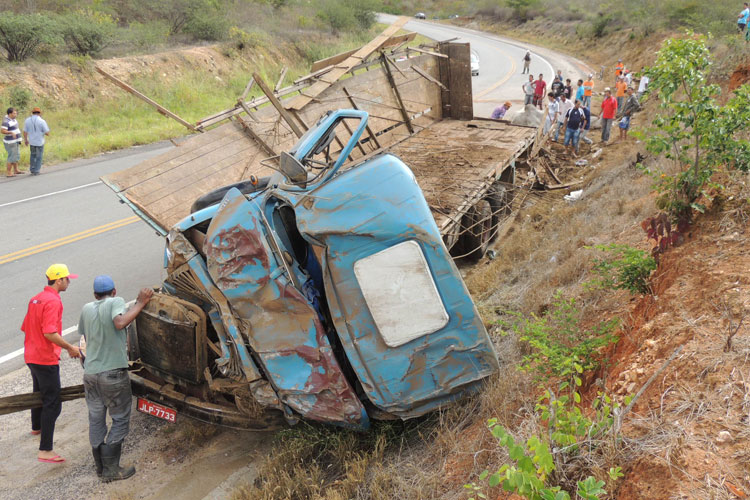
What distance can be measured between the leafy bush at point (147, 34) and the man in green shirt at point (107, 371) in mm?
21318

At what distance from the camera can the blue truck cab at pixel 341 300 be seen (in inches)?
156

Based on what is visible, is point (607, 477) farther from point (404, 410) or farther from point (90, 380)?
point (90, 380)

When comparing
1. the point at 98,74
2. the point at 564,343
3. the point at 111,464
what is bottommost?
the point at 111,464

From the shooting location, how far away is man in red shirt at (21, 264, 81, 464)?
4695mm

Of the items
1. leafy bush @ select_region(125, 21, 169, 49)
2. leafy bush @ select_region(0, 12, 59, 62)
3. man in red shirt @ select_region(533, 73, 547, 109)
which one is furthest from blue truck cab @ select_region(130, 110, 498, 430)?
leafy bush @ select_region(125, 21, 169, 49)

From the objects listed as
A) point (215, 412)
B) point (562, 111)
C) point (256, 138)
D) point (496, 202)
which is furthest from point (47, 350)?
point (562, 111)

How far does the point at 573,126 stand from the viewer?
44.0ft

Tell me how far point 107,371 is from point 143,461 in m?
0.91

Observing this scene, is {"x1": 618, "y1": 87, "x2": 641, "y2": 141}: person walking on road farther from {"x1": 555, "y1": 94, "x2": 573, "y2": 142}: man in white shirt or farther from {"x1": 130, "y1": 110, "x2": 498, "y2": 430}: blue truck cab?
{"x1": 130, "y1": 110, "x2": 498, "y2": 430}: blue truck cab

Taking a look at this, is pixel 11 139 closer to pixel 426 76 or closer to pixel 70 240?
pixel 70 240

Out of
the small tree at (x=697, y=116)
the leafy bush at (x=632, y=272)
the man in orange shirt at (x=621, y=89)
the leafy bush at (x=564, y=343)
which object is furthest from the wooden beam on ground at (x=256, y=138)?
the man in orange shirt at (x=621, y=89)

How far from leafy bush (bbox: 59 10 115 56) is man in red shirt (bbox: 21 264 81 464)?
1882 cm

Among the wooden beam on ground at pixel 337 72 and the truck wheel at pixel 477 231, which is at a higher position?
the wooden beam on ground at pixel 337 72

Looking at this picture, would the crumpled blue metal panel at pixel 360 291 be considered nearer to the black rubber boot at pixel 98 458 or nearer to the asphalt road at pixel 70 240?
the black rubber boot at pixel 98 458
